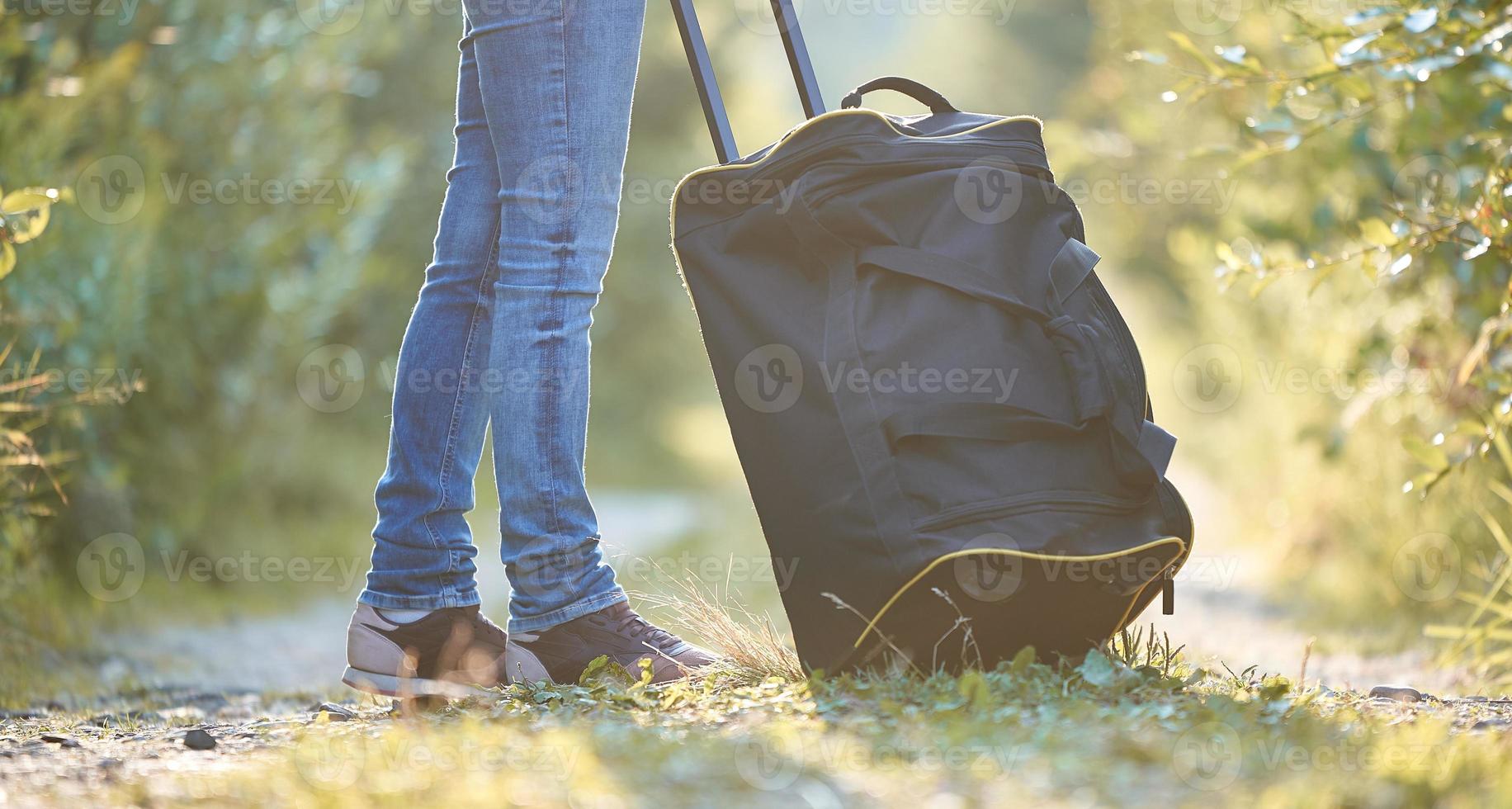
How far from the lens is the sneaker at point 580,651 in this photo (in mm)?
2133

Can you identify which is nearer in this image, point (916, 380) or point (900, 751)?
point (900, 751)

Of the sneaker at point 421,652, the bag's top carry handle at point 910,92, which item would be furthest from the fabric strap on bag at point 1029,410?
the sneaker at point 421,652

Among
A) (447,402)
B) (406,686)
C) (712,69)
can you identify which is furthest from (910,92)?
(406,686)

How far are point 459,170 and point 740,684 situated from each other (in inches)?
39.5

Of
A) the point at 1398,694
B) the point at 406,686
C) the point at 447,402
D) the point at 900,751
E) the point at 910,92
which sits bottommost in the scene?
the point at 1398,694

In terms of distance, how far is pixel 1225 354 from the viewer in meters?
6.78

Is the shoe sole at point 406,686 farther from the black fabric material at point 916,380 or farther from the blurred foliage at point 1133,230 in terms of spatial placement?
the blurred foliage at point 1133,230

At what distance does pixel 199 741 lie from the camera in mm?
1852

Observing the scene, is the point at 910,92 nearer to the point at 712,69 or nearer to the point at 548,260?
the point at 712,69

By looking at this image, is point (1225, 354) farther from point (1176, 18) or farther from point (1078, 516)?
point (1078, 516)

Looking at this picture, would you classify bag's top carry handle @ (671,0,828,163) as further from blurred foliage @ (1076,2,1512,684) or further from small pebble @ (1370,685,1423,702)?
small pebble @ (1370,685,1423,702)

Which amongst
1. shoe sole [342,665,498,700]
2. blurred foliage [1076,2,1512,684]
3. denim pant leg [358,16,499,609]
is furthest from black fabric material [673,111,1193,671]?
blurred foliage [1076,2,1512,684]

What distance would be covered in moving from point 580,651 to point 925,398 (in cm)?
72

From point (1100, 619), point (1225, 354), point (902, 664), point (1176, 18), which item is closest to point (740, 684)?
point (902, 664)
